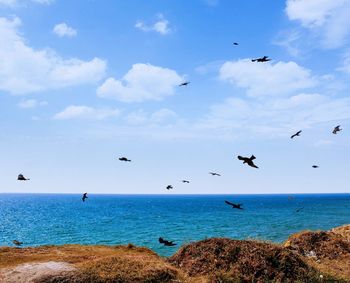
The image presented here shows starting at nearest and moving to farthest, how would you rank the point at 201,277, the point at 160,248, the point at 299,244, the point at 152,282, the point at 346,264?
the point at 152,282 < the point at 201,277 < the point at 346,264 < the point at 299,244 < the point at 160,248

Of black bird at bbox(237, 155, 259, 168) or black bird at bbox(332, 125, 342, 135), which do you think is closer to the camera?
black bird at bbox(237, 155, 259, 168)

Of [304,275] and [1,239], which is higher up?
[304,275]

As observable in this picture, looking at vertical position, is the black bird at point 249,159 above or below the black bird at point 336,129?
below

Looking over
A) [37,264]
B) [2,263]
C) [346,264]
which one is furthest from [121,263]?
[346,264]

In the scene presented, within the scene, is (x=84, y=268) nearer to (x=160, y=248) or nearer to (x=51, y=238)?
(x=160, y=248)

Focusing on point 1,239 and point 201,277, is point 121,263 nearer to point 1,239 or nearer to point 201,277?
point 201,277

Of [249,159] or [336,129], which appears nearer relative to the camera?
[249,159]

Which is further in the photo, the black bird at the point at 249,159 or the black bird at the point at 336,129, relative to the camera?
the black bird at the point at 336,129

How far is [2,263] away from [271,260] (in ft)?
43.6

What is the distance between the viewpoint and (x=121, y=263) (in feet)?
61.0

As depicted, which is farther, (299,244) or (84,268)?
(299,244)

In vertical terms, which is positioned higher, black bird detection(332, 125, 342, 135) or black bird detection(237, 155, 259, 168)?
black bird detection(332, 125, 342, 135)

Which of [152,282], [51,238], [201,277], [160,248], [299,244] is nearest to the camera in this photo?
[152,282]

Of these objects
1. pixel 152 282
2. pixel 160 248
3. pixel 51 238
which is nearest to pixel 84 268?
pixel 152 282
